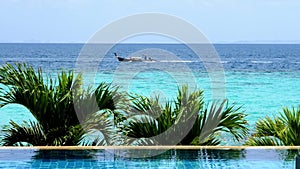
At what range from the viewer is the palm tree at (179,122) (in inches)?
251

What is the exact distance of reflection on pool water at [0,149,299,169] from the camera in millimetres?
5445

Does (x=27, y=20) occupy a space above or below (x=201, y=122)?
above

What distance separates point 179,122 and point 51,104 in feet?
4.93

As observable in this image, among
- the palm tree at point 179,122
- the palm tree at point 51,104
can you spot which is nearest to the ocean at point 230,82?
the palm tree at point 51,104

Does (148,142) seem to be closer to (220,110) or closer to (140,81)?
(220,110)

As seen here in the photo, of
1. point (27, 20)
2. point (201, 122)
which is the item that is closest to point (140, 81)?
point (27, 20)

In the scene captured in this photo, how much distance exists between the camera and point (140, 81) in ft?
103

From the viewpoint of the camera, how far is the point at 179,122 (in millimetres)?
6465

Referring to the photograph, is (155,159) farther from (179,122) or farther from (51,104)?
(51,104)

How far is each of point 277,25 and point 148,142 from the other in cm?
4983

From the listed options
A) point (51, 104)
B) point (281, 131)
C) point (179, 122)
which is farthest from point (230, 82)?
point (51, 104)

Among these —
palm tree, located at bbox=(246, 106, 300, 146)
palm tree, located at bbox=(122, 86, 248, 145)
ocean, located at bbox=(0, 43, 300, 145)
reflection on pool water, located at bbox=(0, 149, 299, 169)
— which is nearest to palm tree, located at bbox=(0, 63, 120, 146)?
palm tree, located at bbox=(122, 86, 248, 145)

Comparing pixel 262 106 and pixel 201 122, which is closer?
pixel 201 122

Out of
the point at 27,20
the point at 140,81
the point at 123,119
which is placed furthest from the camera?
the point at 27,20
